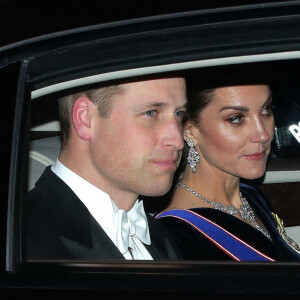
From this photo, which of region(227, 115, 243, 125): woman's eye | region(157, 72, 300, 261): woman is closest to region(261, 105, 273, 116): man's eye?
region(157, 72, 300, 261): woman

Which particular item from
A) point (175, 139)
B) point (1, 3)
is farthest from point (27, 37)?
point (175, 139)

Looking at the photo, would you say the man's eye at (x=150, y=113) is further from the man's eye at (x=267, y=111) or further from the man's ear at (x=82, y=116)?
the man's eye at (x=267, y=111)

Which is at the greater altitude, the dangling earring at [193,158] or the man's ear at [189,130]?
the man's ear at [189,130]

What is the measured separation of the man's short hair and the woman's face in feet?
3.23

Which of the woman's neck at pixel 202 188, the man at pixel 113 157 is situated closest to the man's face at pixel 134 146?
the man at pixel 113 157

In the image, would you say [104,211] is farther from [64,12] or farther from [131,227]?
[64,12]

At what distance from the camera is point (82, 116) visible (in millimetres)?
2330

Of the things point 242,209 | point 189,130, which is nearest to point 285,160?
point 242,209

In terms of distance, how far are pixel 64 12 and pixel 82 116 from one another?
0.57 m

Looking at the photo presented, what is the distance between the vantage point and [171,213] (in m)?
3.15

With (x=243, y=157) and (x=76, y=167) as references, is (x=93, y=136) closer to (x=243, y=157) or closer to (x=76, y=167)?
(x=76, y=167)

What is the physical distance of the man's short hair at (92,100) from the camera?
7.47ft

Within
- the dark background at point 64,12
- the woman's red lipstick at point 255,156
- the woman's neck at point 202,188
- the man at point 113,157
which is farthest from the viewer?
the woman's neck at point 202,188

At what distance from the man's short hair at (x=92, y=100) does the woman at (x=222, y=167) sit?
846 mm
